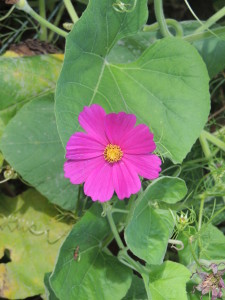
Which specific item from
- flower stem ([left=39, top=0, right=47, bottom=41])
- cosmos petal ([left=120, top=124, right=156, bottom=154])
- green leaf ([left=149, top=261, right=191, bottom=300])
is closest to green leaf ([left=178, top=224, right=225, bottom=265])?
green leaf ([left=149, top=261, right=191, bottom=300])

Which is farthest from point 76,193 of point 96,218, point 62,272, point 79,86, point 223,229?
point 223,229

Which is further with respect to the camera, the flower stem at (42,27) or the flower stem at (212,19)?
the flower stem at (42,27)

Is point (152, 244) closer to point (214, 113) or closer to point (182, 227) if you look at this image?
point (182, 227)

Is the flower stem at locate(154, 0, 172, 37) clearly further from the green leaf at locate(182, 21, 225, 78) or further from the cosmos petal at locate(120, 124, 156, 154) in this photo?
the cosmos petal at locate(120, 124, 156, 154)

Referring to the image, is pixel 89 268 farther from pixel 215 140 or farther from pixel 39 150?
pixel 215 140

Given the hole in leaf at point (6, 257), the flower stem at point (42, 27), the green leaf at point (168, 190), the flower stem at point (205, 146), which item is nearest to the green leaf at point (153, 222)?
the green leaf at point (168, 190)

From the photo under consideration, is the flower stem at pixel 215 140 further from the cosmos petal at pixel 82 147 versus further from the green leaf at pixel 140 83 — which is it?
the cosmos petal at pixel 82 147

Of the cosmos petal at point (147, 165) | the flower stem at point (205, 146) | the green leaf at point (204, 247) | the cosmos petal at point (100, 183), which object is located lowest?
the green leaf at point (204, 247)

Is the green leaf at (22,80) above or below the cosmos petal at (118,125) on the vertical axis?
below

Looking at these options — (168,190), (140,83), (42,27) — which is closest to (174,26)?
(140,83)
